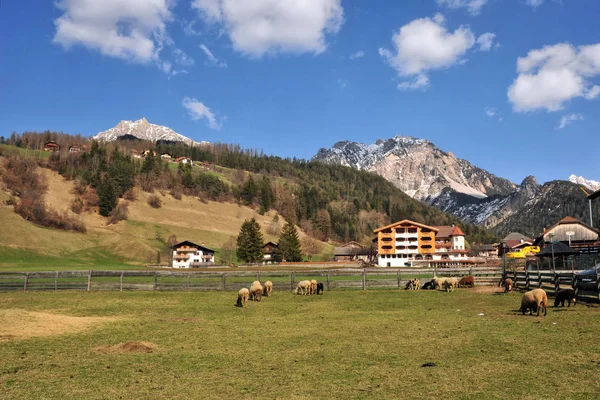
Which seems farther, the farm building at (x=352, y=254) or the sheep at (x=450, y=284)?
the farm building at (x=352, y=254)

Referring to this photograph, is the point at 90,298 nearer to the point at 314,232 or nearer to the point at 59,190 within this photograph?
the point at 59,190

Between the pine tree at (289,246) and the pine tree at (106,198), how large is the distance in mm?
62654

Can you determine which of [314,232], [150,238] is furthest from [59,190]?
[314,232]

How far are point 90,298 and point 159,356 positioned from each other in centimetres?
2032

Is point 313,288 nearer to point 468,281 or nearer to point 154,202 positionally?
point 468,281

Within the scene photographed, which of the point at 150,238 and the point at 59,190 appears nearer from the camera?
the point at 150,238

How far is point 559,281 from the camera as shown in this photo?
24406mm

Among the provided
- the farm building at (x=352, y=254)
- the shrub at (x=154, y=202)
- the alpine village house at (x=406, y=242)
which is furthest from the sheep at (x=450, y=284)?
the shrub at (x=154, y=202)

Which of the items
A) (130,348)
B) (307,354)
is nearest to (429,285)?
(307,354)

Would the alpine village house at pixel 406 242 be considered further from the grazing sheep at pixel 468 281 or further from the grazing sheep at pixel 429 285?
the grazing sheep at pixel 429 285

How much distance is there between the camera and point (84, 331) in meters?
16.4

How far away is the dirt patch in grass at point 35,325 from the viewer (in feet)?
50.2

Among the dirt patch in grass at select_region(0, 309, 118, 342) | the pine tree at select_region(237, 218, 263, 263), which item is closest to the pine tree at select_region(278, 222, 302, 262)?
the pine tree at select_region(237, 218, 263, 263)

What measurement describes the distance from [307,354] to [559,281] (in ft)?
64.1
